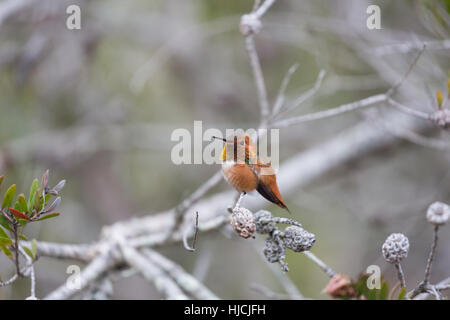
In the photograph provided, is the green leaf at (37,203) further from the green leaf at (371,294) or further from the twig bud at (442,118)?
the twig bud at (442,118)

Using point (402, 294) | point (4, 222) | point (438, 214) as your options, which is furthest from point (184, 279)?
point (438, 214)

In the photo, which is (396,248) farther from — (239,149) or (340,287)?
(239,149)

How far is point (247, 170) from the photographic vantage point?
809mm

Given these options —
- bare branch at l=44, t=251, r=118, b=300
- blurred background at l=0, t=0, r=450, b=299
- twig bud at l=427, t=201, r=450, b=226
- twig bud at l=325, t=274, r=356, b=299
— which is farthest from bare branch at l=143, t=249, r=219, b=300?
twig bud at l=427, t=201, r=450, b=226

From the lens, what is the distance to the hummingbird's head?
0.80 metres

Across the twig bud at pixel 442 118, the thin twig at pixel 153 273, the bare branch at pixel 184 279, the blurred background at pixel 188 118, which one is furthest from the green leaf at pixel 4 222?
the blurred background at pixel 188 118

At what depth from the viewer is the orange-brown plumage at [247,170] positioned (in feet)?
2.63

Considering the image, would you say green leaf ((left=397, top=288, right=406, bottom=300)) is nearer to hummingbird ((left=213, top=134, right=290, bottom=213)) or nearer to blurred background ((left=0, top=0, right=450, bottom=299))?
hummingbird ((left=213, top=134, right=290, bottom=213))

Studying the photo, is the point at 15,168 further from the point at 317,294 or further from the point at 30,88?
the point at 317,294

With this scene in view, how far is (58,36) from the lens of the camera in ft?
9.87

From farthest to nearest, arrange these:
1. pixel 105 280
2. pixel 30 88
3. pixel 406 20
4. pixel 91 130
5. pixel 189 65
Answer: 1. pixel 189 65
2. pixel 91 130
3. pixel 30 88
4. pixel 406 20
5. pixel 105 280

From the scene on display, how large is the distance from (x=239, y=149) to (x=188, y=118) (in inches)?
138

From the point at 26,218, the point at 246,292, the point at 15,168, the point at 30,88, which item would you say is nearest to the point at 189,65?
the point at 30,88

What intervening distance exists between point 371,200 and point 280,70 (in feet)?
4.34
